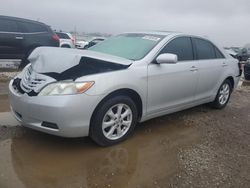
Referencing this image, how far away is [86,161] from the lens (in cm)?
346

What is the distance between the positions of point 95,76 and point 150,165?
1.21 meters

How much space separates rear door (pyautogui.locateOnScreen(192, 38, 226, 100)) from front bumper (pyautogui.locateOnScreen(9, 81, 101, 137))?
2.40 metres

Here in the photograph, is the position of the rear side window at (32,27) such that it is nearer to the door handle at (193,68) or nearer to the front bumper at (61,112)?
the door handle at (193,68)

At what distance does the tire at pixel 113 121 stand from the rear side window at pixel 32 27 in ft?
22.9

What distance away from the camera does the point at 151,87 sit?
421 cm

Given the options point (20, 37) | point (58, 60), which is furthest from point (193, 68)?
point (20, 37)

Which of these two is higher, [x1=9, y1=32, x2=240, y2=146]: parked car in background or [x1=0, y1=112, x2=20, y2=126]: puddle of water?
[x1=9, y1=32, x2=240, y2=146]: parked car in background

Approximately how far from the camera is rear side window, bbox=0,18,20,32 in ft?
31.0

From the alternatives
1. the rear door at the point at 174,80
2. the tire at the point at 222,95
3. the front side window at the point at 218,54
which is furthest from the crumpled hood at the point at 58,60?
the tire at the point at 222,95

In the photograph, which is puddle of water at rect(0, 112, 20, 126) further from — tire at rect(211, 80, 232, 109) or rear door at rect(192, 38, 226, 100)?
tire at rect(211, 80, 232, 109)

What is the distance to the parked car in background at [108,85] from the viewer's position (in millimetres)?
3453

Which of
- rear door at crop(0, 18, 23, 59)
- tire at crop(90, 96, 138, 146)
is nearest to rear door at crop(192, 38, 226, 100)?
tire at crop(90, 96, 138, 146)

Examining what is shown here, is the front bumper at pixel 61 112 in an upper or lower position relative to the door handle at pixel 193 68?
lower

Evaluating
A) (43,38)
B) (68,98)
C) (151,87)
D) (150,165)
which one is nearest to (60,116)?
(68,98)
